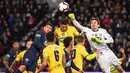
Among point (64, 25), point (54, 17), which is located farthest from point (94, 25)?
point (54, 17)

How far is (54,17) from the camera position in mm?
25094

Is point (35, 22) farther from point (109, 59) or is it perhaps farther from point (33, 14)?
point (109, 59)

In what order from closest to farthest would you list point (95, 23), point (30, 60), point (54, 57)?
point (54, 57) → point (30, 60) → point (95, 23)

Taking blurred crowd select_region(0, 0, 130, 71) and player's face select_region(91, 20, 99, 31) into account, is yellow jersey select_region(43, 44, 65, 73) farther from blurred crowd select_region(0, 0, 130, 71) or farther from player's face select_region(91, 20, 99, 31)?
blurred crowd select_region(0, 0, 130, 71)

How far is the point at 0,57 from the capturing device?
23656mm

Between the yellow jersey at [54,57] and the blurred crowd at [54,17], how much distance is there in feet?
32.7

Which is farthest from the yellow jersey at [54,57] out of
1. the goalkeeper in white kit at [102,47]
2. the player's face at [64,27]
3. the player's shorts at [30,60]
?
the player's face at [64,27]

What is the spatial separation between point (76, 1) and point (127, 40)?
191 inches

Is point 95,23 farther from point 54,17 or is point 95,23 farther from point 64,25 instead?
point 54,17

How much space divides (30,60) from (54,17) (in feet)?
Answer: 35.7

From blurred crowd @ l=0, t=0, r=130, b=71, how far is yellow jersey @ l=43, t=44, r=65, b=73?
9981mm

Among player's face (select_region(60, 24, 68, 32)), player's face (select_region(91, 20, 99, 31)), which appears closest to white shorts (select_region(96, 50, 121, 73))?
player's face (select_region(91, 20, 99, 31))

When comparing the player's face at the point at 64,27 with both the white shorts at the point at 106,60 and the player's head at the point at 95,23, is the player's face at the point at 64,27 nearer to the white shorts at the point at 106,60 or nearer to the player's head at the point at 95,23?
the player's head at the point at 95,23

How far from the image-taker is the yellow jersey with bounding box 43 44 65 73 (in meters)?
12.3
